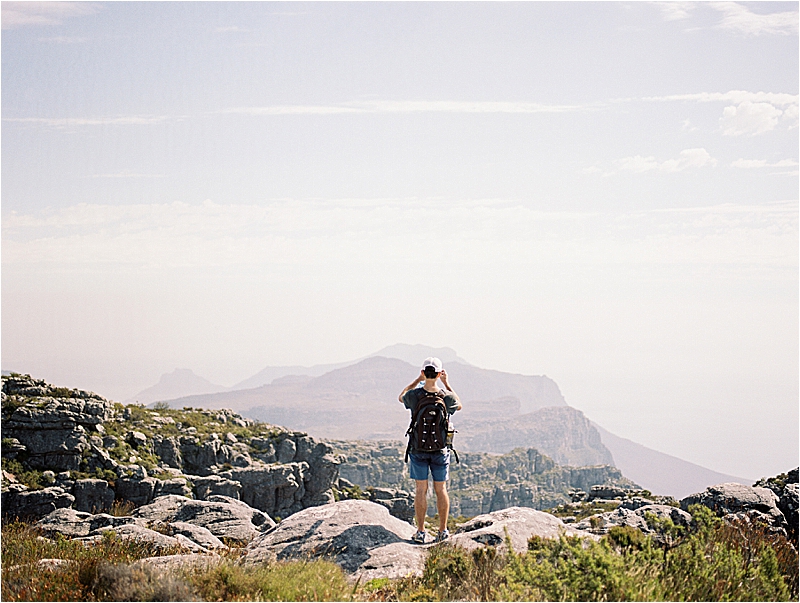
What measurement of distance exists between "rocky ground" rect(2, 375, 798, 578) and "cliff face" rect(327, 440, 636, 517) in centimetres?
5724

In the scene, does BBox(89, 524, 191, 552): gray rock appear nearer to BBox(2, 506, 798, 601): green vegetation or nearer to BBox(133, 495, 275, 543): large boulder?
BBox(2, 506, 798, 601): green vegetation

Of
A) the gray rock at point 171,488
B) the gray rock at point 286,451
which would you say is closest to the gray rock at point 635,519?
the gray rock at point 171,488

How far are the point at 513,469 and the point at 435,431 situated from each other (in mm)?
121549

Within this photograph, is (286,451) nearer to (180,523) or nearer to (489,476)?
(180,523)

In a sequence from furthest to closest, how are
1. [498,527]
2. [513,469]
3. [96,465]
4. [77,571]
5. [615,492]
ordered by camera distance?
[513,469], [615,492], [96,465], [498,527], [77,571]

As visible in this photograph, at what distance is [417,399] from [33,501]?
14025 mm

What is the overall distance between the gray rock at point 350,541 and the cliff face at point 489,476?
270ft

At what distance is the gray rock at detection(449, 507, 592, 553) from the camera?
9.02 metres

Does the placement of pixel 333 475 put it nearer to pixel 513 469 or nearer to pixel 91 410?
pixel 91 410

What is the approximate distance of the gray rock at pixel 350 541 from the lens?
342 inches

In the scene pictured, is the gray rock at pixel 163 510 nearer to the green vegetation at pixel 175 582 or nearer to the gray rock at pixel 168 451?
the green vegetation at pixel 175 582

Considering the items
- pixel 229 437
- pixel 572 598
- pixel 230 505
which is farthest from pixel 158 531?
pixel 229 437

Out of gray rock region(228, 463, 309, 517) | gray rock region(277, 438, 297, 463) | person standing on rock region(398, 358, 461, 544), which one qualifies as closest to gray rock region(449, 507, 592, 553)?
person standing on rock region(398, 358, 461, 544)

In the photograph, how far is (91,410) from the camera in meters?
24.9
